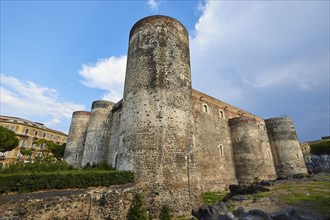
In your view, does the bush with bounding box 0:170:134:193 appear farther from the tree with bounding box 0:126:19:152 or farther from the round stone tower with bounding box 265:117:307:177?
the round stone tower with bounding box 265:117:307:177

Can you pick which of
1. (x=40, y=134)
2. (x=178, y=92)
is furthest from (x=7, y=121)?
(x=178, y=92)

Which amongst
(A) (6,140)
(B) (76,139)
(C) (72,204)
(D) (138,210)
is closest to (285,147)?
(D) (138,210)

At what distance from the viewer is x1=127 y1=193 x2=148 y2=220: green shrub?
9.22 meters

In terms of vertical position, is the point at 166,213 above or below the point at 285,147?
below

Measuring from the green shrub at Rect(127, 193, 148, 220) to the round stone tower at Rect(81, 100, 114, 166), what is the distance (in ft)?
46.6

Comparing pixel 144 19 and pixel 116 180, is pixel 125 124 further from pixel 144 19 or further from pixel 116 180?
pixel 144 19

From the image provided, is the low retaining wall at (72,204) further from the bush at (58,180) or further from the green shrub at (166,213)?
the green shrub at (166,213)

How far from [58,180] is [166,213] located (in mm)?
5657

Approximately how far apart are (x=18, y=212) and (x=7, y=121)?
4763 cm

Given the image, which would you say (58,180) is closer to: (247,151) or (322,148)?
(247,151)

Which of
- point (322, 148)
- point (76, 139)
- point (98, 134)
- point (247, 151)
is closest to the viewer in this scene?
point (247, 151)

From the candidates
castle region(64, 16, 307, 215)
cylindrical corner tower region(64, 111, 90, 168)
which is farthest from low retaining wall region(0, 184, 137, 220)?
cylindrical corner tower region(64, 111, 90, 168)

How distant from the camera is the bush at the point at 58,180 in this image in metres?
7.78

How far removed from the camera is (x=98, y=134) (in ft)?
80.2
